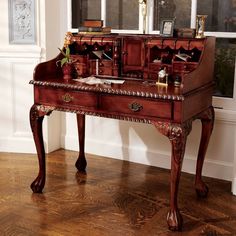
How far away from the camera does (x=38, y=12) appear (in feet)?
12.7

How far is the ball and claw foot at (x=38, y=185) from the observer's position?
3242 mm

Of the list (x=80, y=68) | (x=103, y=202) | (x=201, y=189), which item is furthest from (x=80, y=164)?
(x=201, y=189)

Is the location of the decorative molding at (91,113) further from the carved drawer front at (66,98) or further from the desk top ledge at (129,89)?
the desk top ledge at (129,89)

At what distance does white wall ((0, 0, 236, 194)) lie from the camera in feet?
12.4

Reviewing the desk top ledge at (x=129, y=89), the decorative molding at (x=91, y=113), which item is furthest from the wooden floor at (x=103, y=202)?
the desk top ledge at (x=129, y=89)

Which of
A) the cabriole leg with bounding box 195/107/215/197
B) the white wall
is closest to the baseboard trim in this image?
the white wall

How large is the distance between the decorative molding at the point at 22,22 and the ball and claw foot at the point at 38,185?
4.29 feet

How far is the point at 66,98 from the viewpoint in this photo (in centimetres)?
296

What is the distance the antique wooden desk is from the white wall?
23.8 inches

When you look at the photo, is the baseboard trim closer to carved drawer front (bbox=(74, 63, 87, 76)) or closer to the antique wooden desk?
the antique wooden desk

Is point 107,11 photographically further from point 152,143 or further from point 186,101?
point 186,101

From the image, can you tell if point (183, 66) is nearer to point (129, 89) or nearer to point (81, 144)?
point (129, 89)

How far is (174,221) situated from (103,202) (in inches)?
23.2

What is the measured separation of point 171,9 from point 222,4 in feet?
1.35
